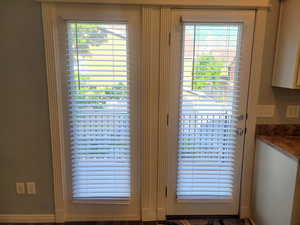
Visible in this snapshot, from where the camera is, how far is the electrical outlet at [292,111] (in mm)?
1860

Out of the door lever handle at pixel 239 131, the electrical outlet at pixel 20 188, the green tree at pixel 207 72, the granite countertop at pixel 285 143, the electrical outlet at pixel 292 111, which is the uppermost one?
the green tree at pixel 207 72

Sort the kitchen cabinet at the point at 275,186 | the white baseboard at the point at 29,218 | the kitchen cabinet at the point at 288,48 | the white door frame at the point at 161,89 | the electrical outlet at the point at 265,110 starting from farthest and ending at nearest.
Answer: the white baseboard at the point at 29,218 < the electrical outlet at the point at 265,110 < the white door frame at the point at 161,89 < the kitchen cabinet at the point at 288,48 < the kitchen cabinet at the point at 275,186

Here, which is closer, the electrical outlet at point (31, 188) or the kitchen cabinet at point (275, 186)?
the kitchen cabinet at point (275, 186)

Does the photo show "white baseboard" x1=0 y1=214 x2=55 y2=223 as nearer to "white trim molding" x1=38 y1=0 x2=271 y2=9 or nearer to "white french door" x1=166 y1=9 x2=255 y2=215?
"white french door" x1=166 y1=9 x2=255 y2=215

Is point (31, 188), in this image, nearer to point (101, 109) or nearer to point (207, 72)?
point (101, 109)

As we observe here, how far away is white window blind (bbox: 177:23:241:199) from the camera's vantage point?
1716 millimetres

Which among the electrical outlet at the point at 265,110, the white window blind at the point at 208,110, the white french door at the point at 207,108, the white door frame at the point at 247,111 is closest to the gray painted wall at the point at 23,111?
the white door frame at the point at 247,111

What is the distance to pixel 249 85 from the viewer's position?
1.79 meters

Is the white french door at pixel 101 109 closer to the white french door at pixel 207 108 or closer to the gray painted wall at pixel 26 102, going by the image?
the gray painted wall at pixel 26 102

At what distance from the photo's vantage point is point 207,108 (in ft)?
5.93

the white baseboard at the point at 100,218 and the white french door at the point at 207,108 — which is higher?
the white french door at the point at 207,108

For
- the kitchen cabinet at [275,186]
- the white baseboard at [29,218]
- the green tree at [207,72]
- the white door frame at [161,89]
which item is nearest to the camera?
the kitchen cabinet at [275,186]

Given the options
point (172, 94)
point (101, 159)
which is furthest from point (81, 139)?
point (172, 94)

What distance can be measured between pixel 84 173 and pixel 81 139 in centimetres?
35
